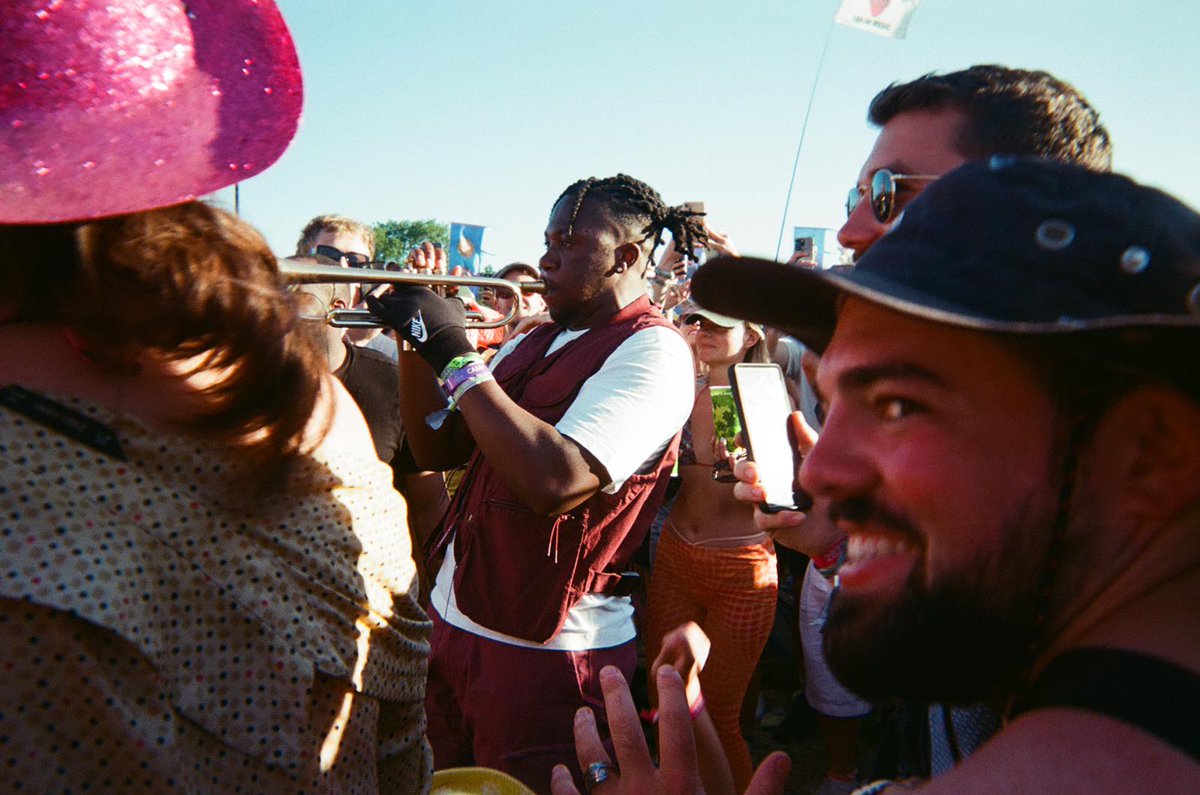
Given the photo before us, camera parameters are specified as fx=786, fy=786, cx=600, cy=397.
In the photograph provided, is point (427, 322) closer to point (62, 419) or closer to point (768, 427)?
point (768, 427)

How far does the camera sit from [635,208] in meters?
2.84

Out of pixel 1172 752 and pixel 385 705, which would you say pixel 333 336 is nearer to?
pixel 385 705

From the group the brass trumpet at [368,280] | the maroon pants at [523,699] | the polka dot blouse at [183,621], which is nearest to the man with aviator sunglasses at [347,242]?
the brass trumpet at [368,280]

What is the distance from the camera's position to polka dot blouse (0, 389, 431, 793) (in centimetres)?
79

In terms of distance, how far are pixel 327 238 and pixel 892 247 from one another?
3714 millimetres

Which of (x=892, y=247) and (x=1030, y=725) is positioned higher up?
(x=892, y=247)

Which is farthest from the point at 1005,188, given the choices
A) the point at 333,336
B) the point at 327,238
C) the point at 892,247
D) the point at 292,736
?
the point at 327,238

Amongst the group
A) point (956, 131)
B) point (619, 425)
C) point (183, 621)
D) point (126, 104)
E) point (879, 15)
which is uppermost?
point (879, 15)

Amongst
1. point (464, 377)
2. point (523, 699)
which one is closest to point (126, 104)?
point (464, 377)

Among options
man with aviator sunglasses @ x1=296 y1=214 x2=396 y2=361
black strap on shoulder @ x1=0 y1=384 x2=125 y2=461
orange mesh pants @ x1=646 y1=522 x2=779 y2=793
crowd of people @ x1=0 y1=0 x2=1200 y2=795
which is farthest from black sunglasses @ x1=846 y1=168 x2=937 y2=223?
man with aviator sunglasses @ x1=296 y1=214 x2=396 y2=361

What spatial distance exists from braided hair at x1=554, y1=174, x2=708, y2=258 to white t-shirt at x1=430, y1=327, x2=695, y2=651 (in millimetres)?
562

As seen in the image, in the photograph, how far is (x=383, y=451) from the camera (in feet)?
10.0

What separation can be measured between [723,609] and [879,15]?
267 centimetres

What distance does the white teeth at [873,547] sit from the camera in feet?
3.09
